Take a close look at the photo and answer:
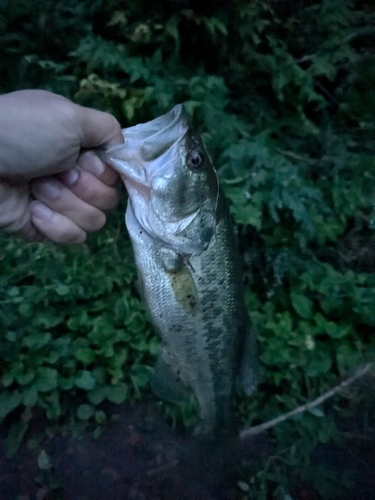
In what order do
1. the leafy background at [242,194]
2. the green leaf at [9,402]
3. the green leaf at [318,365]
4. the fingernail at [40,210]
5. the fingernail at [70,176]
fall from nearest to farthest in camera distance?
the fingernail at [70,176] < the fingernail at [40,210] < the green leaf at [9,402] < the leafy background at [242,194] < the green leaf at [318,365]

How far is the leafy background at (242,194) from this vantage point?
261 centimetres

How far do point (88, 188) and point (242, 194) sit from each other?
1.47 meters

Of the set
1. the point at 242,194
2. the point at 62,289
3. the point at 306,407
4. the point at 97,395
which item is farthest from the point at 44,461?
the point at 242,194

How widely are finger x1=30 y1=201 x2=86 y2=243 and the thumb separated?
0.36 meters

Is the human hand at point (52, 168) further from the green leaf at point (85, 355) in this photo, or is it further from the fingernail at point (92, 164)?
the green leaf at point (85, 355)

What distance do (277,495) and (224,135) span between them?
2.29m

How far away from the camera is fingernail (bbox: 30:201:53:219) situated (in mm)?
1723

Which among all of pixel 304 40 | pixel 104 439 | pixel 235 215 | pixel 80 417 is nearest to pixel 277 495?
pixel 104 439

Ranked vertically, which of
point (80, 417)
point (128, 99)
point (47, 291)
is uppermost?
point (128, 99)

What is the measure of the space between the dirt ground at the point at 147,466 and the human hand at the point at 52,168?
4.54 feet

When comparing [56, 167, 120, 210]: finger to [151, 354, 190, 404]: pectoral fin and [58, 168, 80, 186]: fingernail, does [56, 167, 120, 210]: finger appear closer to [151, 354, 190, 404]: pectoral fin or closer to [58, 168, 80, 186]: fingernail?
[58, 168, 80, 186]: fingernail

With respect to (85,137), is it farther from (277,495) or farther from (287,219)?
(277,495)

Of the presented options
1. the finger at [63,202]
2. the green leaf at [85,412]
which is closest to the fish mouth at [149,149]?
the finger at [63,202]

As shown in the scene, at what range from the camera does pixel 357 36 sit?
375cm
